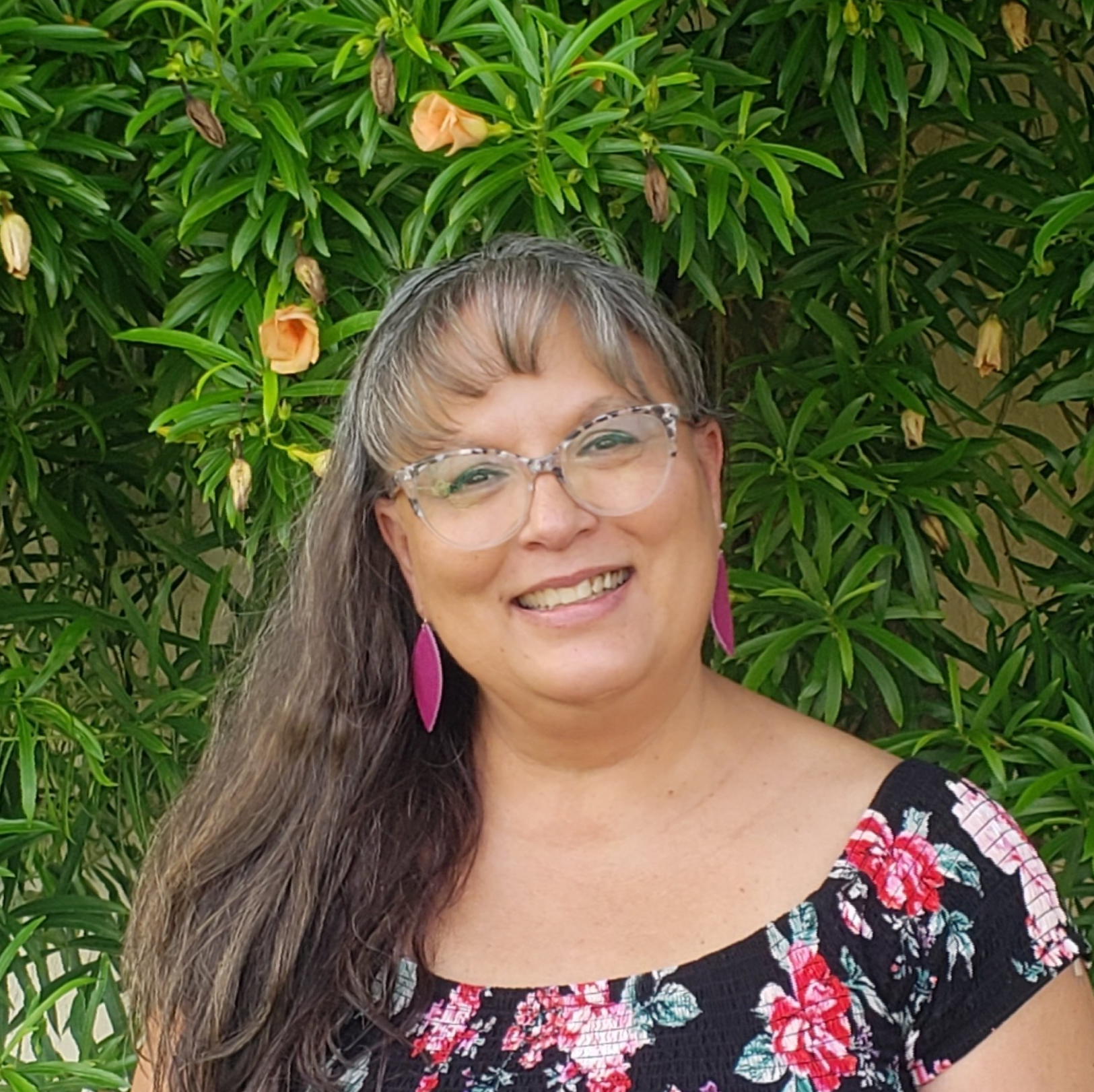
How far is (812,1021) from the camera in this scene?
1.26 meters

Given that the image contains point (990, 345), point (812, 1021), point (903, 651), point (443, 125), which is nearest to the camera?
point (812, 1021)

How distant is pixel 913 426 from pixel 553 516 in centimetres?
60

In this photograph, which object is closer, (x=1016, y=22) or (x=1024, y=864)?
(x=1024, y=864)

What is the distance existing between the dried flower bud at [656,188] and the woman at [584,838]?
0.32ft

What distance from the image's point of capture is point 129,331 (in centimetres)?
153

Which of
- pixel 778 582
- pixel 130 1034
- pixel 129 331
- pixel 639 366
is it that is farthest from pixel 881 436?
pixel 130 1034

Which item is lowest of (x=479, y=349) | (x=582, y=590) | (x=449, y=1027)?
(x=449, y=1027)

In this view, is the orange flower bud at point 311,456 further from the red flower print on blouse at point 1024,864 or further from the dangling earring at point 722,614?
the red flower print on blouse at point 1024,864

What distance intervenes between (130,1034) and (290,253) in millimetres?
896

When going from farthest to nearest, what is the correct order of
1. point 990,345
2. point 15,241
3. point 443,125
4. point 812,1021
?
point 990,345 → point 15,241 → point 443,125 → point 812,1021

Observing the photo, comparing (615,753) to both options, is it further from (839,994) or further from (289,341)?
(289,341)

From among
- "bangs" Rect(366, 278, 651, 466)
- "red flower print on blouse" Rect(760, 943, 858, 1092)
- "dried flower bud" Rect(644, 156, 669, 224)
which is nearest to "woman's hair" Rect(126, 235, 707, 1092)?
"bangs" Rect(366, 278, 651, 466)

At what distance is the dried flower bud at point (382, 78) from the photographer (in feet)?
4.64

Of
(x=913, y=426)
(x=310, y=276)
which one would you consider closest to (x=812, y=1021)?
(x=913, y=426)
